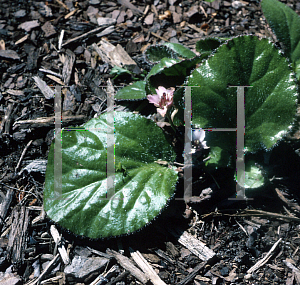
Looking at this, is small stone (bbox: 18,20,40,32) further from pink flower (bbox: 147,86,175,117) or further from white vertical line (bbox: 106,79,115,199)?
pink flower (bbox: 147,86,175,117)

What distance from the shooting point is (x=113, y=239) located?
1.66 meters

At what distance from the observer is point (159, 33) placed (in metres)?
2.30

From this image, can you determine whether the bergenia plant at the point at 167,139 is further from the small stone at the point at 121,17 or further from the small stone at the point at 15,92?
the small stone at the point at 121,17

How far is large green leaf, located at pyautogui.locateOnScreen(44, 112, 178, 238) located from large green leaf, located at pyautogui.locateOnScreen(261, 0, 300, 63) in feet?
3.17

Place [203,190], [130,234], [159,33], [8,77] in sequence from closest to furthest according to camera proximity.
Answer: [130,234] < [203,190] < [8,77] < [159,33]

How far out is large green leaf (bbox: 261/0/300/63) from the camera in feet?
5.96

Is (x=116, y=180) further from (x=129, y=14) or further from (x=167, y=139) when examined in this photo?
(x=129, y=14)

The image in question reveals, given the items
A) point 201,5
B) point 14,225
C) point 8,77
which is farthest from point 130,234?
point 201,5

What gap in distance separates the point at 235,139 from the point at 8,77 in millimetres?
1601

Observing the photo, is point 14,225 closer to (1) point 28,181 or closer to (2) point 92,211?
(1) point 28,181

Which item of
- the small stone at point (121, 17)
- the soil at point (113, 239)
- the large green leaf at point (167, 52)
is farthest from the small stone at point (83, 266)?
the small stone at point (121, 17)

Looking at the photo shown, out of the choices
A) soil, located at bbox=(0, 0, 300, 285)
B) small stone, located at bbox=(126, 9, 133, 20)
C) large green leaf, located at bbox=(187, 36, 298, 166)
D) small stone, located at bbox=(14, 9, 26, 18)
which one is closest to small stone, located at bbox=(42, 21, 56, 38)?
soil, located at bbox=(0, 0, 300, 285)

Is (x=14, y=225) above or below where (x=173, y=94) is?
below

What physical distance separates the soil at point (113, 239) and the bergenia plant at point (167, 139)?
0.18 meters
